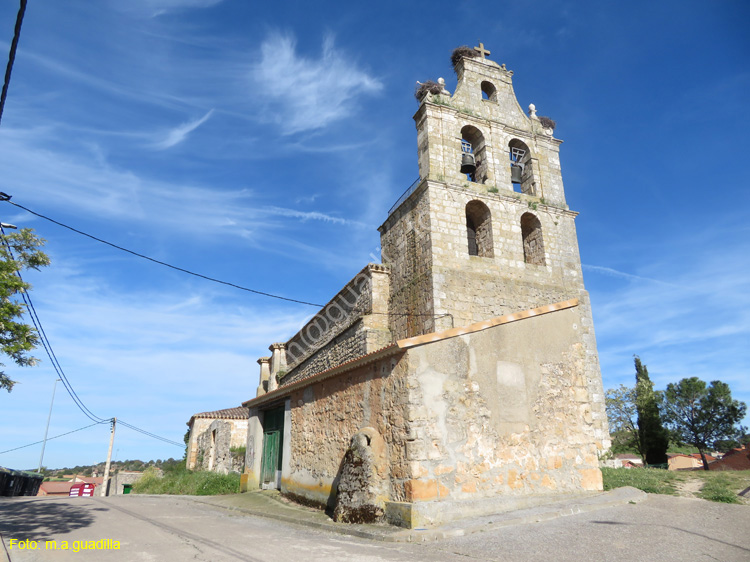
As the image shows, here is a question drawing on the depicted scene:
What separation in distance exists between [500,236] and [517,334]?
22.7ft

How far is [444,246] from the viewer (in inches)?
523

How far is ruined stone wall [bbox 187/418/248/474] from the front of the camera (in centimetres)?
1775

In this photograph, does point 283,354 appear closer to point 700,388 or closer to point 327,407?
point 327,407

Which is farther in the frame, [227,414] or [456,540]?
[227,414]

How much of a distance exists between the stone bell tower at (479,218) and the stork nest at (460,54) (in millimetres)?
36

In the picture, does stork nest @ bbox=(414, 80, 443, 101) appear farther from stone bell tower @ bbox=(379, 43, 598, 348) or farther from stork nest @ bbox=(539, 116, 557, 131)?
stork nest @ bbox=(539, 116, 557, 131)

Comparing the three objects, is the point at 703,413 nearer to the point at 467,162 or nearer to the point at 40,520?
the point at 467,162

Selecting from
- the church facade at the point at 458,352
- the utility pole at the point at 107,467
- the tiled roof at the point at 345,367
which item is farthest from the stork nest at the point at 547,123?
the utility pole at the point at 107,467

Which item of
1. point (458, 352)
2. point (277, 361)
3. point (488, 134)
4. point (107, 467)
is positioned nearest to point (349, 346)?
point (458, 352)

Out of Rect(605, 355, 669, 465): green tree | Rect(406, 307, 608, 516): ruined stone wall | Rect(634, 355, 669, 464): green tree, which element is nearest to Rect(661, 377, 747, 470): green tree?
Rect(605, 355, 669, 465): green tree

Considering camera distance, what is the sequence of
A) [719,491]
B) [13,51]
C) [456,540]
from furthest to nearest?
[719,491]
[456,540]
[13,51]

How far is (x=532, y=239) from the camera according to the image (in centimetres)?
1541

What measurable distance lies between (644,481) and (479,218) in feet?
27.6

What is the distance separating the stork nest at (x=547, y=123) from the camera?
17078mm
